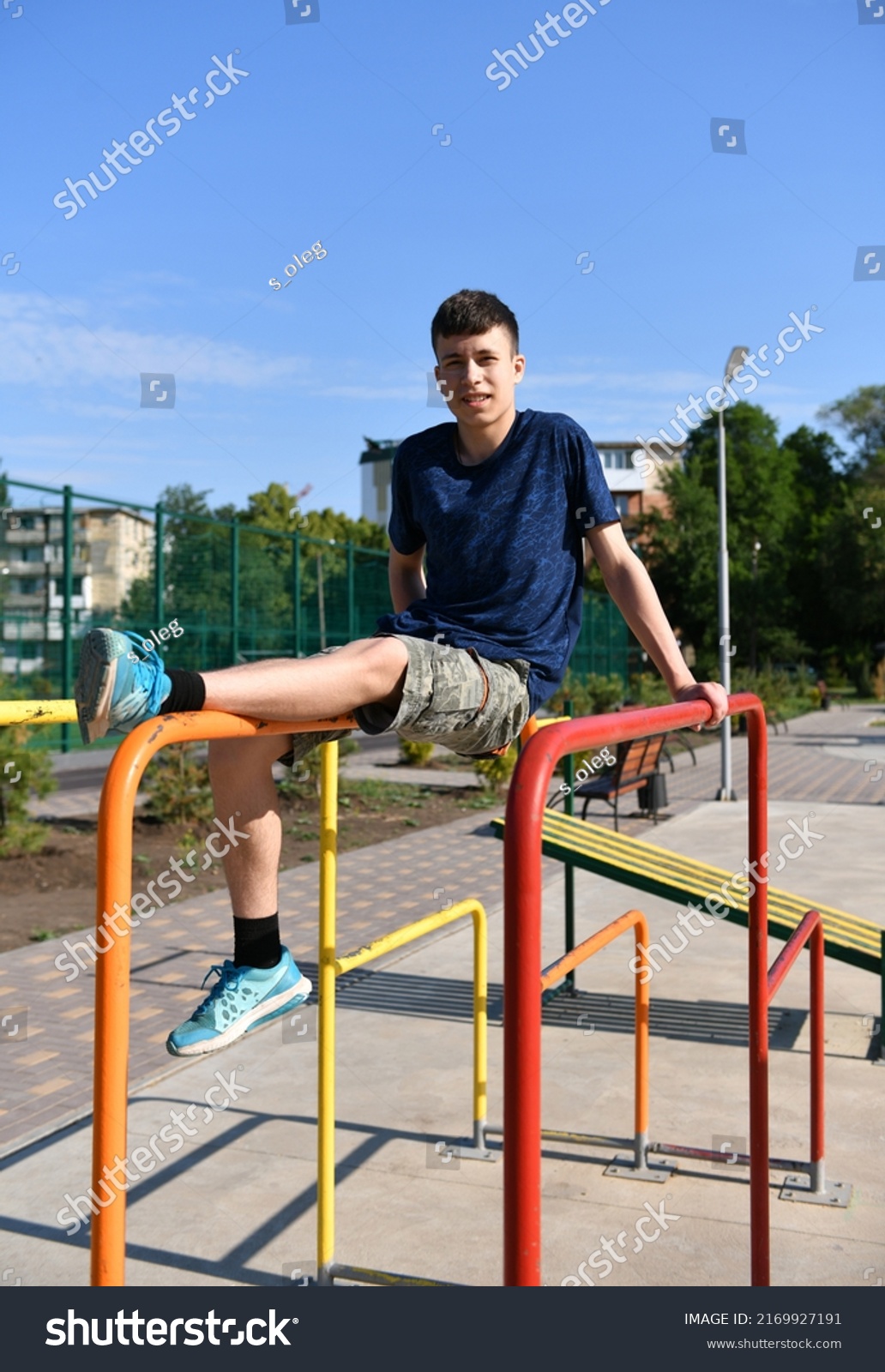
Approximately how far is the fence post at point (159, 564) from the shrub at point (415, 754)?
3591mm

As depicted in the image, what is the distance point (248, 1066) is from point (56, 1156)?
105 cm

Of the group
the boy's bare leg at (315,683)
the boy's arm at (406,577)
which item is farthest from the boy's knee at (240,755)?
the boy's arm at (406,577)

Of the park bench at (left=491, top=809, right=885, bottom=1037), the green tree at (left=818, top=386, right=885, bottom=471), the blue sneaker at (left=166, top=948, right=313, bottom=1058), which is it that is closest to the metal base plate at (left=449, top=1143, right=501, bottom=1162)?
the park bench at (left=491, top=809, right=885, bottom=1037)

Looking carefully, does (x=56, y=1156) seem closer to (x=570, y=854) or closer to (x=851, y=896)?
(x=570, y=854)

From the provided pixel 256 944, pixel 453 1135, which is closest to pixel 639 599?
pixel 256 944

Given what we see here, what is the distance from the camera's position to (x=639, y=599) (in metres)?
2.67

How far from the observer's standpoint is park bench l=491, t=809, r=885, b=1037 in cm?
488

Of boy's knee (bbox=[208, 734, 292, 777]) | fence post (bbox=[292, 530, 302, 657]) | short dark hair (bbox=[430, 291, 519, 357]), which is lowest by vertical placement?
boy's knee (bbox=[208, 734, 292, 777])

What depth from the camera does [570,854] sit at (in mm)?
5047

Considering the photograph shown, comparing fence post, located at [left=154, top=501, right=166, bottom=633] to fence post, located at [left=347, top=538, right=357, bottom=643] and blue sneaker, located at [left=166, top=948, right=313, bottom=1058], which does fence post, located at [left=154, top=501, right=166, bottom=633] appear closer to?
fence post, located at [left=347, top=538, right=357, bottom=643]

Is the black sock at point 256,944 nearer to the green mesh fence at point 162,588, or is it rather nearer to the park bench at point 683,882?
the park bench at point 683,882

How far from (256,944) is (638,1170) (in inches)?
89.3

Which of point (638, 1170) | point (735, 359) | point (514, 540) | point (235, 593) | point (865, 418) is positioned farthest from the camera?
point (865, 418)

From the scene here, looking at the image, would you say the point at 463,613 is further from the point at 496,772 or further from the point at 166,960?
the point at 496,772
